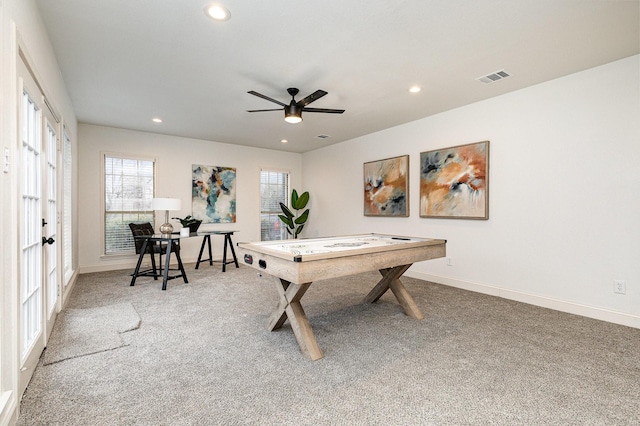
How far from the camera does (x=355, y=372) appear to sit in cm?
206

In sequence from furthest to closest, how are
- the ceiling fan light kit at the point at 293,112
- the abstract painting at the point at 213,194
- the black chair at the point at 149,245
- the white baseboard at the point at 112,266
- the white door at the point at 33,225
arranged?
the abstract painting at the point at 213,194 < the white baseboard at the point at 112,266 < the black chair at the point at 149,245 < the ceiling fan light kit at the point at 293,112 < the white door at the point at 33,225

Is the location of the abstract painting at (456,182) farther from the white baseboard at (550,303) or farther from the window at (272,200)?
the window at (272,200)

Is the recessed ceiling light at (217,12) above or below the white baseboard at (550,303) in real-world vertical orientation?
A: above

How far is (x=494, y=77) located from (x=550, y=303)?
256 centimetres

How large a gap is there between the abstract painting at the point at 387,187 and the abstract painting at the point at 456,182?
1.15 feet

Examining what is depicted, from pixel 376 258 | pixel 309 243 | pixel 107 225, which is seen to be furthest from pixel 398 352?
pixel 107 225

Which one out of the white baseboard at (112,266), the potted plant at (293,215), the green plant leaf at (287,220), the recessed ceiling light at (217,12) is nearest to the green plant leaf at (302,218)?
the potted plant at (293,215)

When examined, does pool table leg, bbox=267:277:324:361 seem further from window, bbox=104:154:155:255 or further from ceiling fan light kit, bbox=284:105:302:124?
window, bbox=104:154:155:255

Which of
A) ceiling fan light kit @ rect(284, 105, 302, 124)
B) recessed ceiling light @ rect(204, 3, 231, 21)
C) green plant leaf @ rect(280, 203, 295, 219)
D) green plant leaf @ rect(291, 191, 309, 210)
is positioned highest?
recessed ceiling light @ rect(204, 3, 231, 21)

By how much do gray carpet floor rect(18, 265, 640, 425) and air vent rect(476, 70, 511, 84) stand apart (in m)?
2.52

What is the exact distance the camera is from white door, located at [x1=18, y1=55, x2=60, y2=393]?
76.4 inches

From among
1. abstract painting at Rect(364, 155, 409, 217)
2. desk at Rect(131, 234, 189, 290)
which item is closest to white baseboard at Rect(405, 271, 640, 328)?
abstract painting at Rect(364, 155, 409, 217)

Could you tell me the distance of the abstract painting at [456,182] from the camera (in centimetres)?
398

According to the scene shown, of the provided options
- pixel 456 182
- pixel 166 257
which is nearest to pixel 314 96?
pixel 456 182
